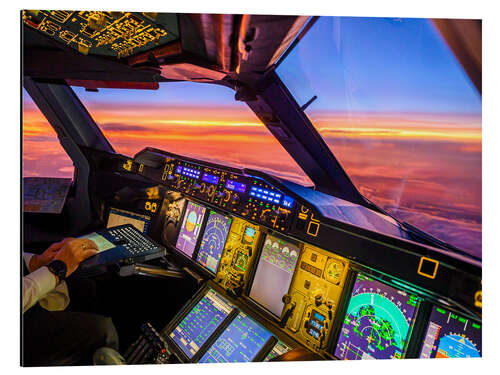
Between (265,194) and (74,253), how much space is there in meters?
0.97

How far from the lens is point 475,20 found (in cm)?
143

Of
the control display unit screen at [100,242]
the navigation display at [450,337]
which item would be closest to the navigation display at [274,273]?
A: the navigation display at [450,337]

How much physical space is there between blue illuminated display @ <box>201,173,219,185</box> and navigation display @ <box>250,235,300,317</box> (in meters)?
0.48

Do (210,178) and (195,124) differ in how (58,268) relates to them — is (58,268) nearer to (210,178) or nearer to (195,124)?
(210,178)

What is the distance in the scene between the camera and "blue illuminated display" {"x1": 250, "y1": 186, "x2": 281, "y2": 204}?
5.71ft

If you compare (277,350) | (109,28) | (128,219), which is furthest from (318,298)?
(128,219)

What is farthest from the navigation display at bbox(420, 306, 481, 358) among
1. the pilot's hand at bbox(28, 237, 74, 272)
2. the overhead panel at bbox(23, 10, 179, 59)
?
the pilot's hand at bbox(28, 237, 74, 272)

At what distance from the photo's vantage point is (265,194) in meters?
1.80

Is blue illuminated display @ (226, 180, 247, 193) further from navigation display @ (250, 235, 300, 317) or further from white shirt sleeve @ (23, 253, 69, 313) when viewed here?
white shirt sleeve @ (23, 253, 69, 313)

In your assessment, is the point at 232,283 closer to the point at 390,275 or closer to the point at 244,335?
the point at 244,335

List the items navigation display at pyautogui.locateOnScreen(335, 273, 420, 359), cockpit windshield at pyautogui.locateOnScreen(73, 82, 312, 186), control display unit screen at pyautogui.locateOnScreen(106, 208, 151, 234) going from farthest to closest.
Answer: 1. control display unit screen at pyautogui.locateOnScreen(106, 208, 151, 234)
2. cockpit windshield at pyautogui.locateOnScreen(73, 82, 312, 186)
3. navigation display at pyautogui.locateOnScreen(335, 273, 420, 359)

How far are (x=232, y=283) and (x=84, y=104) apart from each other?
2053 millimetres

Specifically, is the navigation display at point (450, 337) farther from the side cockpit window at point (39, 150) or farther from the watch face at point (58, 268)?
the side cockpit window at point (39, 150)

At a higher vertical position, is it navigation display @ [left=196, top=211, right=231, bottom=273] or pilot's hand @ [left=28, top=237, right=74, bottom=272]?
navigation display @ [left=196, top=211, right=231, bottom=273]
